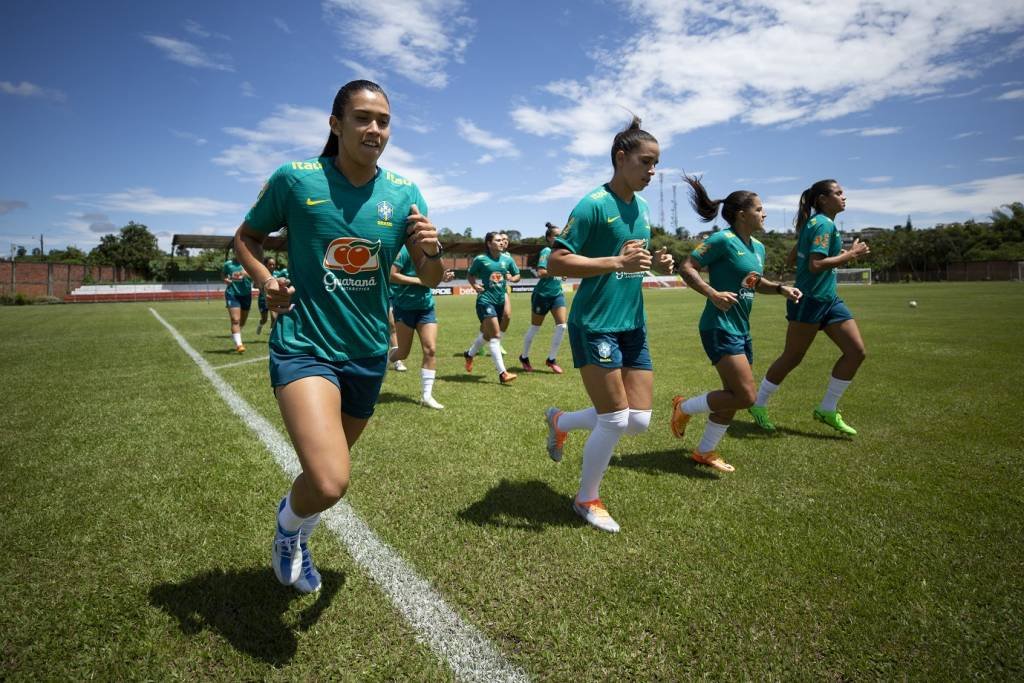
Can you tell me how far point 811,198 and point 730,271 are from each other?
2214mm

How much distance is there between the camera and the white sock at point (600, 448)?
3729 mm

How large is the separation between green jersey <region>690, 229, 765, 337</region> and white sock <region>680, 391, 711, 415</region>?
0.67 metres

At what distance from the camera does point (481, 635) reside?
2.59 meters

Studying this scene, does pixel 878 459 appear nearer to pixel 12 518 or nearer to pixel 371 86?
pixel 371 86

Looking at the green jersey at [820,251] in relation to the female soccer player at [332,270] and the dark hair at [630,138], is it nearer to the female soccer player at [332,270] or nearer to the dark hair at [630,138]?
the dark hair at [630,138]

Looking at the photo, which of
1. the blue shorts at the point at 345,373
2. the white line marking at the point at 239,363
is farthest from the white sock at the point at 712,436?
the white line marking at the point at 239,363

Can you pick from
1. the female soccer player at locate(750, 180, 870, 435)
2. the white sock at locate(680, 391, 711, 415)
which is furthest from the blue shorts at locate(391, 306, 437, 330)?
the female soccer player at locate(750, 180, 870, 435)

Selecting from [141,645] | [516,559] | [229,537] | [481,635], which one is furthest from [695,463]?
[141,645]

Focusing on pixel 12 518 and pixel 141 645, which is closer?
pixel 141 645

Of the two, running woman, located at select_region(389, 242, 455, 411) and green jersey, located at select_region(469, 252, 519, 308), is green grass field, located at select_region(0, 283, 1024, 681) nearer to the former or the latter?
running woman, located at select_region(389, 242, 455, 411)

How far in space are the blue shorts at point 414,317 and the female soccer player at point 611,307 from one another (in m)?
4.25

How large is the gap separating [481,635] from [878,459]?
4.49 meters

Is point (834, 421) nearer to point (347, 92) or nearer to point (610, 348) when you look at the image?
point (610, 348)

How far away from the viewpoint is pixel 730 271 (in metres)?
5.04
